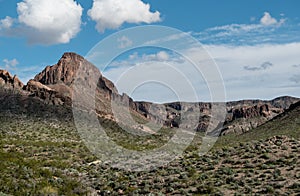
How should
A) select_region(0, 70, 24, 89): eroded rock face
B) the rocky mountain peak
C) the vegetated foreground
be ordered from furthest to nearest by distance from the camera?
1. the rocky mountain peak
2. select_region(0, 70, 24, 89): eroded rock face
3. the vegetated foreground

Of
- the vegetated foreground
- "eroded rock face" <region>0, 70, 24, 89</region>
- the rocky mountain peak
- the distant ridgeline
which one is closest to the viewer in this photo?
the vegetated foreground

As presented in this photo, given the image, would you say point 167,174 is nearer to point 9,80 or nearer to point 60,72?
point 9,80

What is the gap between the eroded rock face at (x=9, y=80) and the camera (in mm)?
98544

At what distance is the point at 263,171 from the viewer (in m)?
25.8

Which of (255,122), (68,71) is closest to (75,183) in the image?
(68,71)

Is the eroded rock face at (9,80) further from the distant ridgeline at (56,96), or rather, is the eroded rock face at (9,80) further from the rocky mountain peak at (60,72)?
the rocky mountain peak at (60,72)

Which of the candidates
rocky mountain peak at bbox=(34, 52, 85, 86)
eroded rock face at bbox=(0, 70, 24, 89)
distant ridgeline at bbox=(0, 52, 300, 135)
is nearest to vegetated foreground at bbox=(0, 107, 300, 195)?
distant ridgeline at bbox=(0, 52, 300, 135)

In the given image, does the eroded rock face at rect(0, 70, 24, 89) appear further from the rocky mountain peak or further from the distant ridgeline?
the rocky mountain peak

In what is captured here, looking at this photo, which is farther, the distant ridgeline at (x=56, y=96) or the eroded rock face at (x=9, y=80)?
the eroded rock face at (x=9, y=80)

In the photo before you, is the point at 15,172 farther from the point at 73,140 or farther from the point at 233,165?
the point at 73,140

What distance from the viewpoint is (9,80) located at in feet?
332

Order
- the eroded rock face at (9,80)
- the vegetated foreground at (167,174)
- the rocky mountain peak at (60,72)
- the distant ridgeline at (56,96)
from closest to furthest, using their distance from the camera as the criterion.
Result: 1. the vegetated foreground at (167,174)
2. the distant ridgeline at (56,96)
3. the eroded rock face at (9,80)
4. the rocky mountain peak at (60,72)

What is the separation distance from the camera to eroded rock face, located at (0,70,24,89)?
98544mm

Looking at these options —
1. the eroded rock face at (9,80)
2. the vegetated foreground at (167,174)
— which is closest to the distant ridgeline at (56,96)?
the eroded rock face at (9,80)
